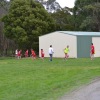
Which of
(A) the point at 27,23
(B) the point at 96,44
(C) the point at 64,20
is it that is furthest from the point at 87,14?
(B) the point at 96,44

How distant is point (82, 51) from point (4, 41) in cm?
2551

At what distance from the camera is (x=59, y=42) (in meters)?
51.2

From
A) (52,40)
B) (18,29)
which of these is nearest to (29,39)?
(18,29)

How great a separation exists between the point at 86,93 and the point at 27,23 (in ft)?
149

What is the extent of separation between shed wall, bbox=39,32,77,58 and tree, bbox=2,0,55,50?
340cm

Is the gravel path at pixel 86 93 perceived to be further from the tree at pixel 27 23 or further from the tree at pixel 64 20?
the tree at pixel 64 20

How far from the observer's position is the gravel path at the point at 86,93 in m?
12.0

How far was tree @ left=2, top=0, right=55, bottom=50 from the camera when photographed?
57.1 m

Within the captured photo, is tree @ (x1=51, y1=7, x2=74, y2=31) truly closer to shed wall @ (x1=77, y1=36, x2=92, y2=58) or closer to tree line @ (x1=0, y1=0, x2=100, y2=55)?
tree line @ (x1=0, y1=0, x2=100, y2=55)

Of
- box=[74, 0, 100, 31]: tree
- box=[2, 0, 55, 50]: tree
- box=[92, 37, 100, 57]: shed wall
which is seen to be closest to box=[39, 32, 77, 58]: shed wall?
box=[92, 37, 100, 57]: shed wall

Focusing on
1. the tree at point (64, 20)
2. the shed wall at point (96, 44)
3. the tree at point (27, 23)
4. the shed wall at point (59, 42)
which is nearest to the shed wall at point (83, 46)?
the shed wall at point (59, 42)

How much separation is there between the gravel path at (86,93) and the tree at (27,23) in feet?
136

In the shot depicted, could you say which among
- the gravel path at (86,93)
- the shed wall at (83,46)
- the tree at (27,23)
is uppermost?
the tree at (27,23)

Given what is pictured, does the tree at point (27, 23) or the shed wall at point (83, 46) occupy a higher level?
the tree at point (27, 23)
